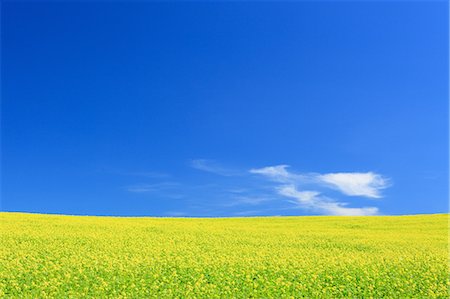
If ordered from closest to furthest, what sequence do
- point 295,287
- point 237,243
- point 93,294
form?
point 93,294
point 295,287
point 237,243

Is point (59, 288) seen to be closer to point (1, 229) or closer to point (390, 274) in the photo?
point (390, 274)

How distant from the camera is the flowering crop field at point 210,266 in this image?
1858 centimetres

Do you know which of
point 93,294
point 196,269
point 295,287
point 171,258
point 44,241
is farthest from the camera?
point 44,241

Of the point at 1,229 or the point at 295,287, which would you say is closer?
the point at 295,287

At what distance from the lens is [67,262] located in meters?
21.5

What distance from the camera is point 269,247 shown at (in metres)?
28.9

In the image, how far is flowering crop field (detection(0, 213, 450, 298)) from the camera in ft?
61.0

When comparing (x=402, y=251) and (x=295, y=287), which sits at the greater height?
(x=402, y=251)

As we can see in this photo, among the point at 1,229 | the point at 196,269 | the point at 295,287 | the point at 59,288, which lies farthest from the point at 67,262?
the point at 1,229

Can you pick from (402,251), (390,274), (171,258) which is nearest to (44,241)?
(171,258)

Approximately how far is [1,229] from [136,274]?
18.6 m

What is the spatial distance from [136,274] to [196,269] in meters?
2.75

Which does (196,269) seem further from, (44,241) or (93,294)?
(44,241)

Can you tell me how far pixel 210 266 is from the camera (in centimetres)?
2144
